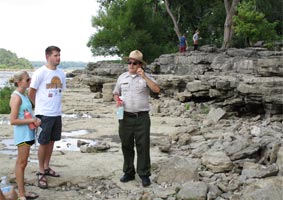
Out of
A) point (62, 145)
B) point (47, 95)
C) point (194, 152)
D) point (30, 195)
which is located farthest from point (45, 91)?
point (62, 145)

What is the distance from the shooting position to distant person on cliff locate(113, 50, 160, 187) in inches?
231

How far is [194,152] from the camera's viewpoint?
831 centimetres

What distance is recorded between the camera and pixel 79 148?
9.05 meters

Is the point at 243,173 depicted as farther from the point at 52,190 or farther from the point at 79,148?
the point at 79,148

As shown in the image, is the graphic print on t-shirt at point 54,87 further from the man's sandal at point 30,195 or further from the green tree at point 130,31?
the green tree at point 130,31

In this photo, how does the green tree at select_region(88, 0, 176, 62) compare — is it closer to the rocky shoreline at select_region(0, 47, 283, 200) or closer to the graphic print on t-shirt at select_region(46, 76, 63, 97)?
the rocky shoreline at select_region(0, 47, 283, 200)

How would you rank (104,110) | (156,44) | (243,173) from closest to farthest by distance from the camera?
(243,173) → (104,110) → (156,44)

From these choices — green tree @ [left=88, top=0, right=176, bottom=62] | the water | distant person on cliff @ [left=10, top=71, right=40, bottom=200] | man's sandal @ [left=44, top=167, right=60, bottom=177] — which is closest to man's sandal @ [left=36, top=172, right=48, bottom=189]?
man's sandal @ [left=44, top=167, right=60, bottom=177]

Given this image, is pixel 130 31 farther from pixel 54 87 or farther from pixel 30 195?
pixel 30 195

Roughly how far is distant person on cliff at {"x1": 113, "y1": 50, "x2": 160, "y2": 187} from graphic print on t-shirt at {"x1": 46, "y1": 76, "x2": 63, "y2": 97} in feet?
2.73

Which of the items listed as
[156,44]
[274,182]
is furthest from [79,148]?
[156,44]

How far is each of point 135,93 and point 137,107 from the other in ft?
0.66

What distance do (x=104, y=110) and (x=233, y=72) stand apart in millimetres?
5226

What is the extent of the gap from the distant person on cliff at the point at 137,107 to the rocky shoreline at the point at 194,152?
0.50m
